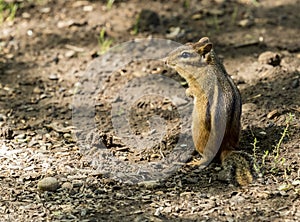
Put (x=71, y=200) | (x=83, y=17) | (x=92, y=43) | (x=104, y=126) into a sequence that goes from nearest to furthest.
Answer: (x=71, y=200) < (x=104, y=126) < (x=92, y=43) < (x=83, y=17)

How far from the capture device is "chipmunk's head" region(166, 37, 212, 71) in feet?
14.5

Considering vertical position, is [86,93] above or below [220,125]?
below

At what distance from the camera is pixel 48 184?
407 centimetres

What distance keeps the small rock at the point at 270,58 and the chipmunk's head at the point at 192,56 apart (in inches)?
46.9

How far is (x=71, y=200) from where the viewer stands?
13.1 ft

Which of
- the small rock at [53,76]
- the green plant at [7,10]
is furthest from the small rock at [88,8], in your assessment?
the small rock at [53,76]

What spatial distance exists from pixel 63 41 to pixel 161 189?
2.63 meters

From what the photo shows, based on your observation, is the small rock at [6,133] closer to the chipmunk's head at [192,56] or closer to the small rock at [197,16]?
the chipmunk's head at [192,56]

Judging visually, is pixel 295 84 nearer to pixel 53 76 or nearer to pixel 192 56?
pixel 192 56

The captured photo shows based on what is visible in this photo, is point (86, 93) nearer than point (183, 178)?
No

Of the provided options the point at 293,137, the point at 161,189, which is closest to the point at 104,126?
the point at 161,189

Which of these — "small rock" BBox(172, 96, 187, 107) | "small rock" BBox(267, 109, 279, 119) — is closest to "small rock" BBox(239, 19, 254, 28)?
"small rock" BBox(172, 96, 187, 107)

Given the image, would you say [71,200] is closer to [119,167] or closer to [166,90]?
[119,167]

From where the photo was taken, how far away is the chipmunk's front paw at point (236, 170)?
4043mm
